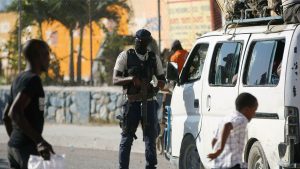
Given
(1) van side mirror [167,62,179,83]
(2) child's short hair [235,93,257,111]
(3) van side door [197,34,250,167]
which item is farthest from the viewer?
(1) van side mirror [167,62,179,83]

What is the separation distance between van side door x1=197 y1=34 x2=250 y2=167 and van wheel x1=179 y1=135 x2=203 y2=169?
41cm

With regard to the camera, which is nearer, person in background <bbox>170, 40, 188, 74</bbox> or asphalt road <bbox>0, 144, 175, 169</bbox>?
asphalt road <bbox>0, 144, 175, 169</bbox>

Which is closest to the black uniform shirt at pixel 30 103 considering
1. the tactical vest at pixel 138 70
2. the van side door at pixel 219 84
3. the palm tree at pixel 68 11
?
the van side door at pixel 219 84

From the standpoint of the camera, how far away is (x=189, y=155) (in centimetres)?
1084

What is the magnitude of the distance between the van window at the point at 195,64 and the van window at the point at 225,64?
1.18ft

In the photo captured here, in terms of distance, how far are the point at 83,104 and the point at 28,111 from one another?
43.3 feet

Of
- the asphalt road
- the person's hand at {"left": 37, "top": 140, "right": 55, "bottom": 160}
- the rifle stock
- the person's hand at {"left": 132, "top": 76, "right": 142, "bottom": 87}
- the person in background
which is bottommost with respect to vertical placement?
the asphalt road

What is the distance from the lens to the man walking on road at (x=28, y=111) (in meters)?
7.06

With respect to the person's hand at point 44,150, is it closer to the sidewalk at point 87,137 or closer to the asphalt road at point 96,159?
the asphalt road at point 96,159

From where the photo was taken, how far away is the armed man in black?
10961 millimetres

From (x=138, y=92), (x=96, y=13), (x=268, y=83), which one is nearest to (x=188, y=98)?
(x=138, y=92)

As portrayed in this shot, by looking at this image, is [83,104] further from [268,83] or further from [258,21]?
[268,83]

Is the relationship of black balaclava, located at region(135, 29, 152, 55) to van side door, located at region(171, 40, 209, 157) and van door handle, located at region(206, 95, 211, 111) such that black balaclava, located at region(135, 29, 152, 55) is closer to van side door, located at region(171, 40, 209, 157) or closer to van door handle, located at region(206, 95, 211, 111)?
van side door, located at region(171, 40, 209, 157)

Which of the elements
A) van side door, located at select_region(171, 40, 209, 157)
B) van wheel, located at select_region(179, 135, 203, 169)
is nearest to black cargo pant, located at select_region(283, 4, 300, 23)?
van side door, located at select_region(171, 40, 209, 157)
